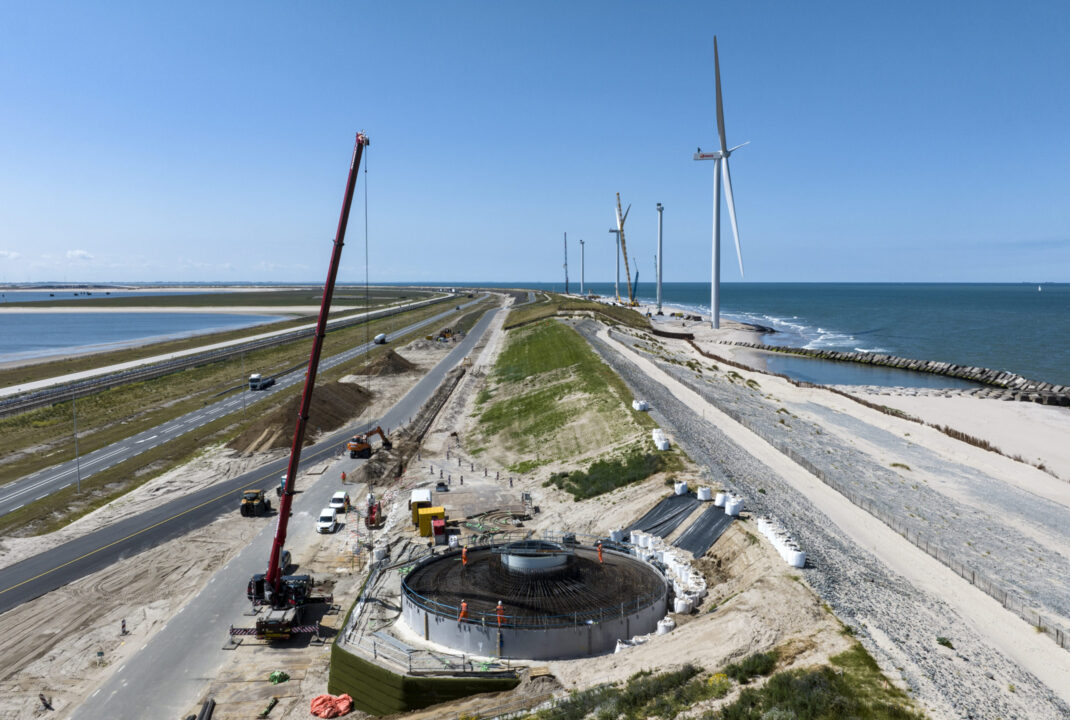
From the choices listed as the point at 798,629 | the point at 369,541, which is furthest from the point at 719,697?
the point at 369,541

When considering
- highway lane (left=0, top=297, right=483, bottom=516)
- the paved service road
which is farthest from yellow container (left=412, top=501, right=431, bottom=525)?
highway lane (left=0, top=297, right=483, bottom=516)

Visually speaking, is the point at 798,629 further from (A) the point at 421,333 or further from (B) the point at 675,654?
(A) the point at 421,333

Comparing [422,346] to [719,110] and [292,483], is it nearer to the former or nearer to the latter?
[719,110]

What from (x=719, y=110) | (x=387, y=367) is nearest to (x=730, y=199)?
(x=719, y=110)

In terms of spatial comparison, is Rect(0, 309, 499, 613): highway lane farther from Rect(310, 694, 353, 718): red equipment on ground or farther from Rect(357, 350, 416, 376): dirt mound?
Rect(357, 350, 416, 376): dirt mound

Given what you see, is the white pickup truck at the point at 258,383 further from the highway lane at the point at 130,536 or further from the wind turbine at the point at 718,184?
the wind turbine at the point at 718,184

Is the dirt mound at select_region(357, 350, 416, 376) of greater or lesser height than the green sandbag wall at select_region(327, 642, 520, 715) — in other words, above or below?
above
